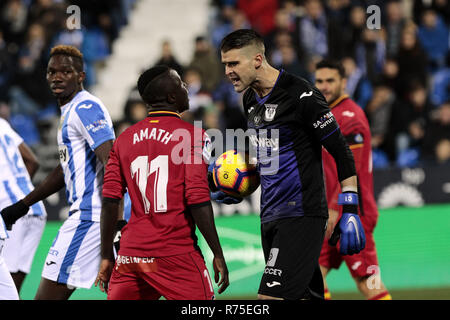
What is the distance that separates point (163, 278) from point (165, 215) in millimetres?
394

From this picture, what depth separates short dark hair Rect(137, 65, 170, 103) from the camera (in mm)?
4934

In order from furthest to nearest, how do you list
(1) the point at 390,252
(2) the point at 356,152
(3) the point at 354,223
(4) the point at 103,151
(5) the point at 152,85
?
(1) the point at 390,252, (2) the point at 356,152, (4) the point at 103,151, (3) the point at 354,223, (5) the point at 152,85

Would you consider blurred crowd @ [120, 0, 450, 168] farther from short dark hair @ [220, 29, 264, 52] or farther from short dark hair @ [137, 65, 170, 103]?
short dark hair @ [137, 65, 170, 103]

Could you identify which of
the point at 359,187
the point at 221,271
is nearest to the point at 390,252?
the point at 359,187

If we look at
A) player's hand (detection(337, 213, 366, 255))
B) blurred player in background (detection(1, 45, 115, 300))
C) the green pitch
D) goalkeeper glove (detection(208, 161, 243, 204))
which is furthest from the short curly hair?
the green pitch

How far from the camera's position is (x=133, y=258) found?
479cm

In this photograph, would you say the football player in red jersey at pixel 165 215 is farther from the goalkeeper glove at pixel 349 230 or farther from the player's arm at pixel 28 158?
the player's arm at pixel 28 158

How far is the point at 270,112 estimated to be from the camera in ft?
17.5

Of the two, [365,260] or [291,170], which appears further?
[365,260]

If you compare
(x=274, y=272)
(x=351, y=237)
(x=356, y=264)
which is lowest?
(x=356, y=264)

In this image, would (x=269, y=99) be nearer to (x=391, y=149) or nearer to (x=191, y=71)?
(x=391, y=149)

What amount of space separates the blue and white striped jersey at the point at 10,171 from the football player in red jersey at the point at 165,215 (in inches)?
88.8

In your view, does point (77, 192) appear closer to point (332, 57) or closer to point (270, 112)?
point (270, 112)

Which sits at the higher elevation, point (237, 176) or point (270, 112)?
point (270, 112)
